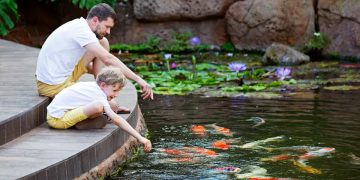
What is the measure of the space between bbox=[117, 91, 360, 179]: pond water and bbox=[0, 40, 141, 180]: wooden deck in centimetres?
30

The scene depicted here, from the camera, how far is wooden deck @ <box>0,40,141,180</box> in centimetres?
440

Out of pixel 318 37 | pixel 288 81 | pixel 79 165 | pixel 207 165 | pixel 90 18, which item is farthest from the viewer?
pixel 318 37

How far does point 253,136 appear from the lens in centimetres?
648

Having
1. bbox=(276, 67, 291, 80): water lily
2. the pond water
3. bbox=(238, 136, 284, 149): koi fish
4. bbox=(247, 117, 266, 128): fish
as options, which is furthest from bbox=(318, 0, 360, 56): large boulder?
bbox=(238, 136, 284, 149): koi fish

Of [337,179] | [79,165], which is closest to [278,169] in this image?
[337,179]

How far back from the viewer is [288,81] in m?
9.42

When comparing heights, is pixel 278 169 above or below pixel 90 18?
below

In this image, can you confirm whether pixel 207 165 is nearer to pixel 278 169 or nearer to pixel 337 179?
pixel 278 169

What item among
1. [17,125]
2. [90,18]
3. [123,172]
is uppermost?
[90,18]

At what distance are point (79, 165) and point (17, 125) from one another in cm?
70

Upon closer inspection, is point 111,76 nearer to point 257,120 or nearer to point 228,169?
point 228,169

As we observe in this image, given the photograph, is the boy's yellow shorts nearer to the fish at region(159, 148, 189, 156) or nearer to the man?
the man

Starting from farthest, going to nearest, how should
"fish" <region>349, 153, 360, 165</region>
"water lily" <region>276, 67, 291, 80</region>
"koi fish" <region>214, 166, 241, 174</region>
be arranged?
1. "water lily" <region>276, 67, 291, 80</region>
2. "fish" <region>349, 153, 360, 165</region>
3. "koi fish" <region>214, 166, 241, 174</region>

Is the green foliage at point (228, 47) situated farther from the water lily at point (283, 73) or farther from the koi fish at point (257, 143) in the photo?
the koi fish at point (257, 143)
